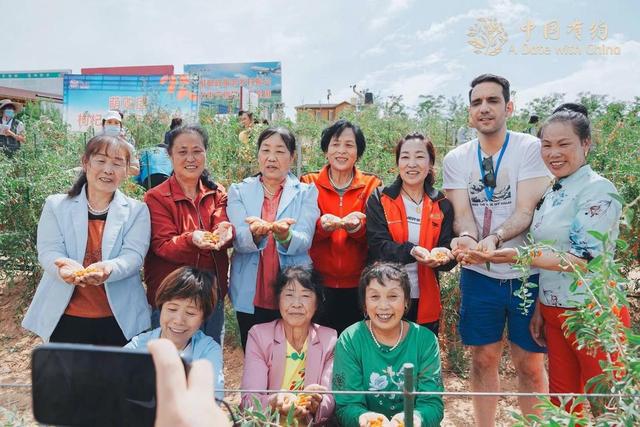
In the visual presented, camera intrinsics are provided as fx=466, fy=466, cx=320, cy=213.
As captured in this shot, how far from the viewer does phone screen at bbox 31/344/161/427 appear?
0.58 metres

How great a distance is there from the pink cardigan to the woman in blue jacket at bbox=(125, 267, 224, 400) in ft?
0.62

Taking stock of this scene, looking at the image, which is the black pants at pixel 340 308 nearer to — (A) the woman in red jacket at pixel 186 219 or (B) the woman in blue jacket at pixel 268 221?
(B) the woman in blue jacket at pixel 268 221

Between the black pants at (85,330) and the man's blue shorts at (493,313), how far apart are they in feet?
5.69

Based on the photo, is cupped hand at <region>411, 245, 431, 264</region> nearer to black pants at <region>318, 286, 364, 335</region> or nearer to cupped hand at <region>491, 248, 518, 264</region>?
cupped hand at <region>491, 248, 518, 264</region>

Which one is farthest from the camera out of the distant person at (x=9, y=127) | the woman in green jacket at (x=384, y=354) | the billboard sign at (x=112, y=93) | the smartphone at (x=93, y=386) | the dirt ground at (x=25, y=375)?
the billboard sign at (x=112, y=93)

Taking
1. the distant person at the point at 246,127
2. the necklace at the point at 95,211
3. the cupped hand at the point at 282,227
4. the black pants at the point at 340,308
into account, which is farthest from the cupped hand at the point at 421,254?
the distant person at the point at 246,127

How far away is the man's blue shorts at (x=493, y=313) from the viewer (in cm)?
229

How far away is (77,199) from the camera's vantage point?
222 centimetres

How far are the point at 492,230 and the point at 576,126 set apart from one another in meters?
0.61

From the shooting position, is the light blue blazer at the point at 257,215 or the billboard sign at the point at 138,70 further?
the billboard sign at the point at 138,70

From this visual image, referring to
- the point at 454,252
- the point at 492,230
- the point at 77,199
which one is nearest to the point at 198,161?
the point at 77,199

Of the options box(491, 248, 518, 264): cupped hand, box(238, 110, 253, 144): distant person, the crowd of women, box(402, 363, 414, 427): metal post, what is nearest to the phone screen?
box(402, 363, 414, 427): metal post

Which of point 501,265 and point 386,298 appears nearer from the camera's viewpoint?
point 386,298

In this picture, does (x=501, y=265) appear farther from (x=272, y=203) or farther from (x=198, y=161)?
(x=198, y=161)
